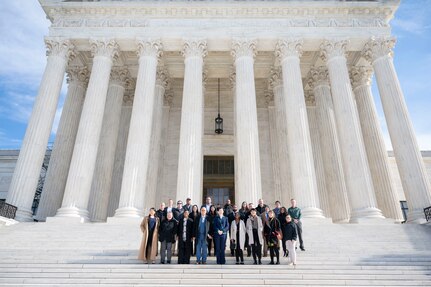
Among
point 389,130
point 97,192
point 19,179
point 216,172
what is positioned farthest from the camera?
point 216,172

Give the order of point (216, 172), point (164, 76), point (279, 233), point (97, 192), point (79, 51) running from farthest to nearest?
point (216, 172), point (164, 76), point (79, 51), point (97, 192), point (279, 233)

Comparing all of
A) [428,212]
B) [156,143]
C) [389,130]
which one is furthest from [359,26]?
[156,143]

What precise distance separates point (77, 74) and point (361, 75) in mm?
27788

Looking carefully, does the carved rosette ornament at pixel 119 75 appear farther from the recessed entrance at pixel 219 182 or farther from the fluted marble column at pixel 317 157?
the fluted marble column at pixel 317 157

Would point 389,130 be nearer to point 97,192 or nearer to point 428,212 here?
point 428,212

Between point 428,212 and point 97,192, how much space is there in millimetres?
24860

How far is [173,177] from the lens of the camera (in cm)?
3269

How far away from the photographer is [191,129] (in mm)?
24031

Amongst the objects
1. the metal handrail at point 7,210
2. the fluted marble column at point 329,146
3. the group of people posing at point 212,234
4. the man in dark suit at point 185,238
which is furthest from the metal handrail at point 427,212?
the metal handrail at point 7,210

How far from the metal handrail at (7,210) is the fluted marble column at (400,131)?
2695 cm

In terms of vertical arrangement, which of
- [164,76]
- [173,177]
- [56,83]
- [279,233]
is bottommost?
[279,233]

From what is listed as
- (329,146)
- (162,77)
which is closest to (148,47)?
(162,77)

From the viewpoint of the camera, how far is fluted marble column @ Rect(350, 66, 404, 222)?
85.5ft

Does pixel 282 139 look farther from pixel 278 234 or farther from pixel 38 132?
pixel 38 132
